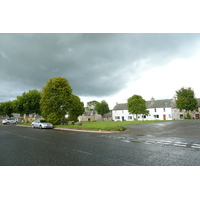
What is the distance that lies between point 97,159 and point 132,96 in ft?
169

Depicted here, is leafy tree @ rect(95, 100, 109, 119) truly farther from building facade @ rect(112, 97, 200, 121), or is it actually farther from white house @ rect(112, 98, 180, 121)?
building facade @ rect(112, 97, 200, 121)

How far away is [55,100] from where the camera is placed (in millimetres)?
25594

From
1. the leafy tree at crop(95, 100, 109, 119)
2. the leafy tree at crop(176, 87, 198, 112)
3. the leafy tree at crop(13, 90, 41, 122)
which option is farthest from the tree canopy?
the leafy tree at crop(176, 87, 198, 112)

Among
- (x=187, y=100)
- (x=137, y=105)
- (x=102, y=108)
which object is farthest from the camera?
(x=102, y=108)

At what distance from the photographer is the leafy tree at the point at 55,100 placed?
25.4 meters

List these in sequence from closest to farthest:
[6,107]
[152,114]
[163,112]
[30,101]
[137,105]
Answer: [30,101] < [137,105] < [6,107] < [163,112] < [152,114]

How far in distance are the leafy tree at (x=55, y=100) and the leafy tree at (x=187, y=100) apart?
41043 millimetres

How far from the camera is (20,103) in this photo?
120 ft

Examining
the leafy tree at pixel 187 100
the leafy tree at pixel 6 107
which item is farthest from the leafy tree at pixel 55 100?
the leafy tree at pixel 187 100

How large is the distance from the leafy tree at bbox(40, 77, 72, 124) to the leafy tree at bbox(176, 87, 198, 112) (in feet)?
135

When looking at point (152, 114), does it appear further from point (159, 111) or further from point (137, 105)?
point (137, 105)

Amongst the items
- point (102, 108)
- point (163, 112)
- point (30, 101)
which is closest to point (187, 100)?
point (163, 112)

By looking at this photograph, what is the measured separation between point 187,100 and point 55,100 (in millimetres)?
44591

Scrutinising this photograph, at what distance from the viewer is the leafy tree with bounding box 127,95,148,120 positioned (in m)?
51.4
